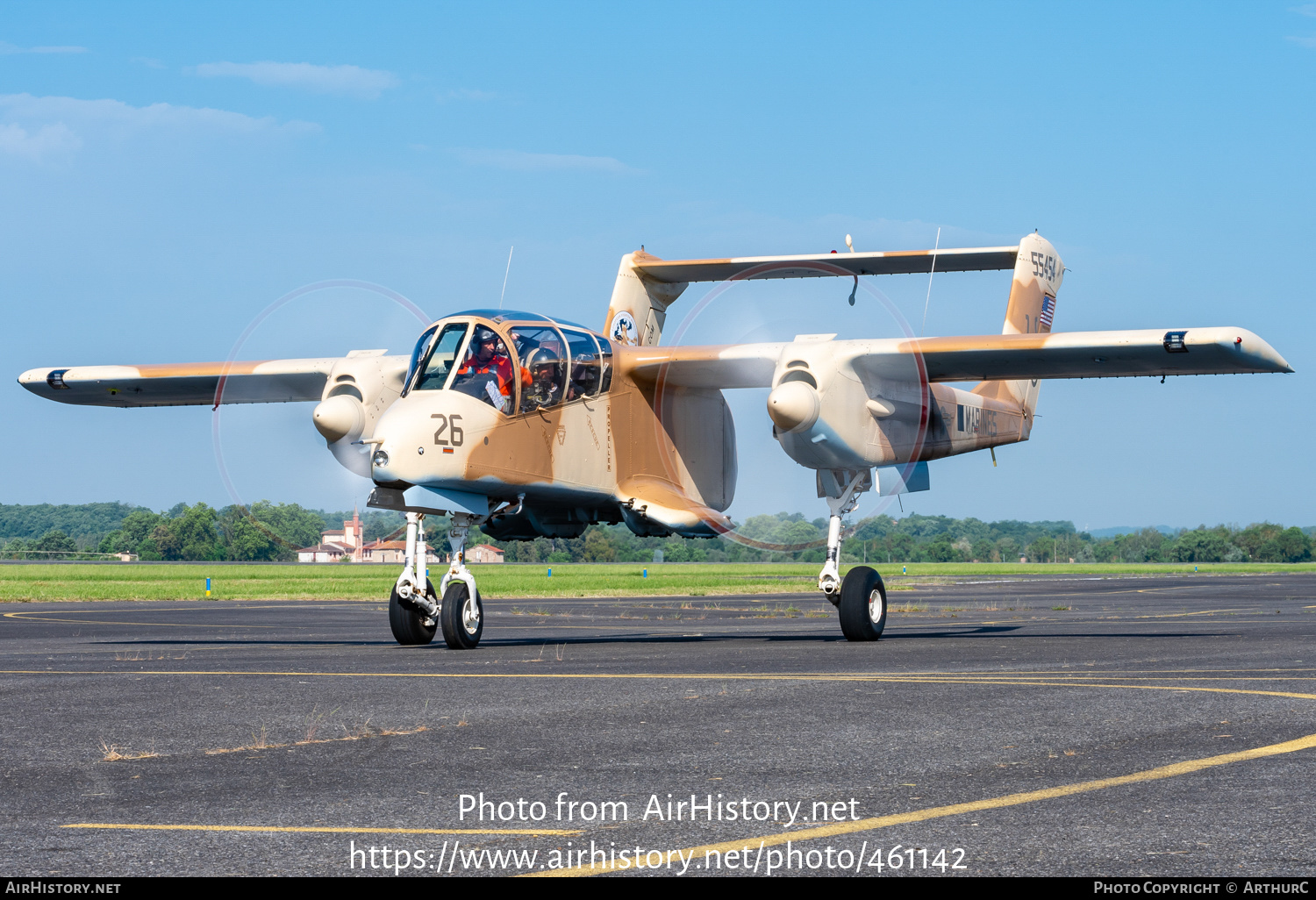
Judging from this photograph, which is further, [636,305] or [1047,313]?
[1047,313]

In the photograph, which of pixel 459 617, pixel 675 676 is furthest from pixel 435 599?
pixel 675 676

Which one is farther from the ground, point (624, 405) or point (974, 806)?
point (624, 405)

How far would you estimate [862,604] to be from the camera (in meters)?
20.4

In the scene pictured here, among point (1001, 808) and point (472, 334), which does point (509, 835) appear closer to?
point (1001, 808)

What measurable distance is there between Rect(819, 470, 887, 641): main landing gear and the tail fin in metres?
5.30

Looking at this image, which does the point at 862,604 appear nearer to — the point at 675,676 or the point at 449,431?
the point at 675,676

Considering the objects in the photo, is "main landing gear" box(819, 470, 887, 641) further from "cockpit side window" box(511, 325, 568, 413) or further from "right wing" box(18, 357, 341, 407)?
"right wing" box(18, 357, 341, 407)

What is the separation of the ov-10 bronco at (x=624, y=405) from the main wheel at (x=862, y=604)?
30 millimetres

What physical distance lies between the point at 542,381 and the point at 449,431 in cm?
224

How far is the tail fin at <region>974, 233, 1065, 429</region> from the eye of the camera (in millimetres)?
25609

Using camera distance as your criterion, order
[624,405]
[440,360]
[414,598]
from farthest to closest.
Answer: [624,405], [414,598], [440,360]

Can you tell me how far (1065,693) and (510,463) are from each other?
859cm

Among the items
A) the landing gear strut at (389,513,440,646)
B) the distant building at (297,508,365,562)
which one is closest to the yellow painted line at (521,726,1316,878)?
the landing gear strut at (389,513,440,646)
